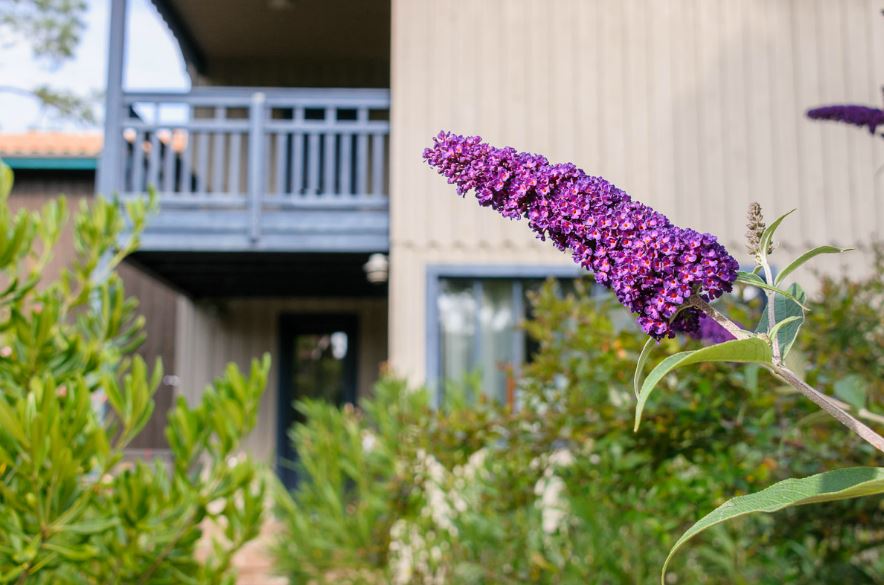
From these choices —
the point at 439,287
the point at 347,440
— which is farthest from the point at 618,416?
the point at 439,287

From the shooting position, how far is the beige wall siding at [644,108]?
6.79 metres

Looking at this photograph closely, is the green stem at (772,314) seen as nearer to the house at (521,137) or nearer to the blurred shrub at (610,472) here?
the blurred shrub at (610,472)

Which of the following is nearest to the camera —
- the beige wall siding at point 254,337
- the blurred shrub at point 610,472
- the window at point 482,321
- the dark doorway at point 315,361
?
the blurred shrub at point 610,472

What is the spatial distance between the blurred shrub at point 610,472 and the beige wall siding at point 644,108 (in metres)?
2.80

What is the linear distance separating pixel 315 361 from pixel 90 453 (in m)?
9.07

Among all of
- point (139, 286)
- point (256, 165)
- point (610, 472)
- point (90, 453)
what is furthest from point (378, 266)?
point (90, 453)

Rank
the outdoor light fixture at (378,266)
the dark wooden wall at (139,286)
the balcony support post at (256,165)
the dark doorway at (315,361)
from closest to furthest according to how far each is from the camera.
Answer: the balcony support post at (256,165) < the outdoor light fixture at (378,266) < the dark wooden wall at (139,286) < the dark doorway at (315,361)

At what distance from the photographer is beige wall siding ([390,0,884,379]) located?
6.79 meters

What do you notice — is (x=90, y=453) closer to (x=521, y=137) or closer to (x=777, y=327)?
(x=777, y=327)

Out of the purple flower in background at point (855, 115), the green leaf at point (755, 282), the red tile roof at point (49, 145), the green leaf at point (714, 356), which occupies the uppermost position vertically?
the red tile roof at point (49, 145)

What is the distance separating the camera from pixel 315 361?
10719 mm

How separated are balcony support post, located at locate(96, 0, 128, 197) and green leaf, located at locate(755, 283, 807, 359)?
269 inches

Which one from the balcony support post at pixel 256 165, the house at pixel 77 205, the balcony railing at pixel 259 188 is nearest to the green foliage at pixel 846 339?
the balcony railing at pixel 259 188

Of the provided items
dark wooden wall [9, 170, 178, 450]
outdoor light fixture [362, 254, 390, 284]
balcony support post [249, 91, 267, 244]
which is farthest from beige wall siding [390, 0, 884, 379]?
dark wooden wall [9, 170, 178, 450]
